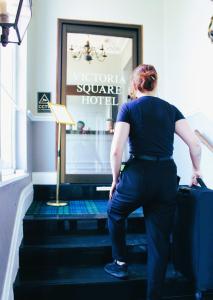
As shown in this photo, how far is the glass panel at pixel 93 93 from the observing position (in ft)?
12.0

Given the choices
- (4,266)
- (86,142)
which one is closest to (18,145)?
A: (86,142)

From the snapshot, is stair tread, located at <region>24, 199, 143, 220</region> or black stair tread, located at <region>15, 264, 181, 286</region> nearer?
black stair tread, located at <region>15, 264, 181, 286</region>

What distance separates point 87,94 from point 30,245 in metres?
2.08

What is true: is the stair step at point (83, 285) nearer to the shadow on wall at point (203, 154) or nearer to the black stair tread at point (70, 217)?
the black stair tread at point (70, 217)

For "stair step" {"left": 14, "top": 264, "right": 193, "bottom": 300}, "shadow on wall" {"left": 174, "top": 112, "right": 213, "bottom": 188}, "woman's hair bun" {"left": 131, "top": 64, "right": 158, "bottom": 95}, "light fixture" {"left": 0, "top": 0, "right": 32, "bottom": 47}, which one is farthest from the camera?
"shadow on wall" {"left": 174, "top": 112, "right": 213, "bottom": 188}

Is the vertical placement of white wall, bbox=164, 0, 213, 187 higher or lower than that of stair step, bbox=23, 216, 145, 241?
higher

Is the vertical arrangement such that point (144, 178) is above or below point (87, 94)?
below

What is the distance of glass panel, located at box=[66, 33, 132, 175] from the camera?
3672 mm

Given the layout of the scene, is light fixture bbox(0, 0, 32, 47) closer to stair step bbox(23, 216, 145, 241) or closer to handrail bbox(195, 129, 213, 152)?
stair step bbox(23, 216, 145, 241)

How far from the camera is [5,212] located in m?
1.80

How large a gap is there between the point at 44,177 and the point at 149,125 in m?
2.15

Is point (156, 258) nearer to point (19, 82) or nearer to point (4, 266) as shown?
point (4, 266)

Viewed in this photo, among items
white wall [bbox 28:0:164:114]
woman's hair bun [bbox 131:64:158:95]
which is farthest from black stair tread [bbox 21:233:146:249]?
white wall [bbox 28:0:164:114]

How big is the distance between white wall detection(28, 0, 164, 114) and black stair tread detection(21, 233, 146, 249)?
5.58 ft
